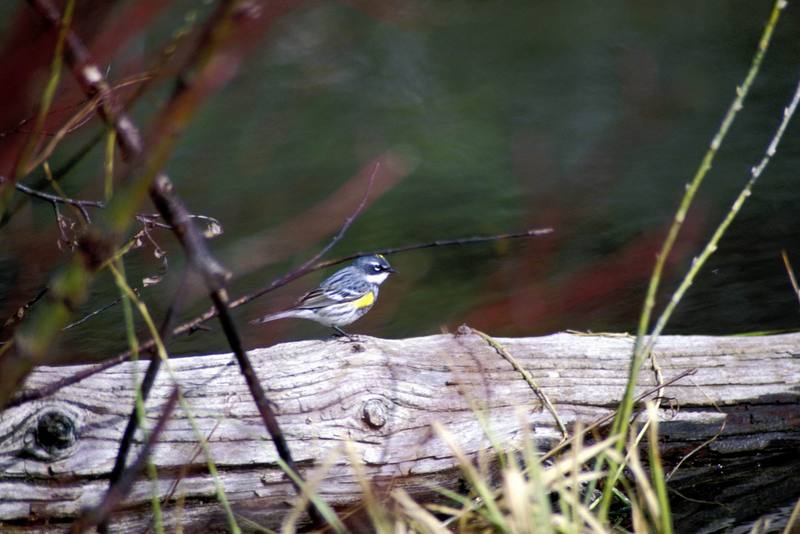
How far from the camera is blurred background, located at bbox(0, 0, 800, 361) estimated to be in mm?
6066

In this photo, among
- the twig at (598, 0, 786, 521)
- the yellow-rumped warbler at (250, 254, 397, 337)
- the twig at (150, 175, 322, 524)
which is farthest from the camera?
the yellow-rumped warbler at (250, 254, 397, 337)

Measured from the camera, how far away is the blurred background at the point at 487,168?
6066mm

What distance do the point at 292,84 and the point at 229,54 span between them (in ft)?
26.7

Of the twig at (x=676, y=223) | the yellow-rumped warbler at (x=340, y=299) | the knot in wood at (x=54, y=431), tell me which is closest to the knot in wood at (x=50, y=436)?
the knot in wood at (x=54, y=431)

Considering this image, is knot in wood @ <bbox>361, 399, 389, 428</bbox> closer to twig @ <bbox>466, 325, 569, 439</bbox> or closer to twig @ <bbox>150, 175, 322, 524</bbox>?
twig @ <bbox>466, 325, 569, 439</bbox>

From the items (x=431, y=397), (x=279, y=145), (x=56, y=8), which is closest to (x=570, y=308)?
(x=431, y=397)

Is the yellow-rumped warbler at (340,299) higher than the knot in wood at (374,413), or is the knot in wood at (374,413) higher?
the knot in wood at (374,413)

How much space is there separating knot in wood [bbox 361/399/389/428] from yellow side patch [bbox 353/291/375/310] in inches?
76.0

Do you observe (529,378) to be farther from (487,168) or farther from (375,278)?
(487,168)

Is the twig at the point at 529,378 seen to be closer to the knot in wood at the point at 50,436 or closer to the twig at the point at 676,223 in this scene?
the twig at the point at 676,223

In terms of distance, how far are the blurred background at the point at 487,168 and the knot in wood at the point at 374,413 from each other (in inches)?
57.5

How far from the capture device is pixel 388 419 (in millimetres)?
3117

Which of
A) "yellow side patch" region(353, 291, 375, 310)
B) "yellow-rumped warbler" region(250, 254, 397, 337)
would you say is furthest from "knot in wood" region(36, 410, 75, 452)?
"yellow side patch" region(353, 291, 375, 310)

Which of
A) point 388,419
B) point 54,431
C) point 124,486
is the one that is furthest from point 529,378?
point 124,486
